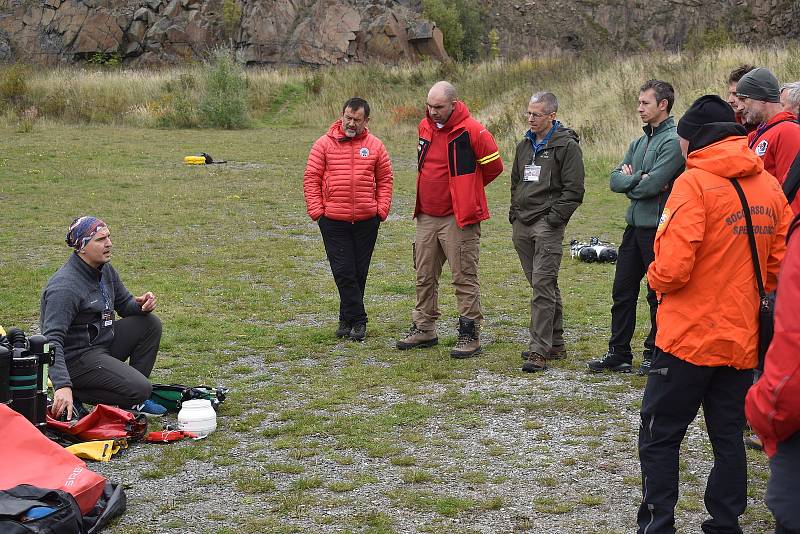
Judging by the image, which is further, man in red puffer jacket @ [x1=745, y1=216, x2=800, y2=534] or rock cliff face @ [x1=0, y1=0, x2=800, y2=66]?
rock cliff face @ [x1=0, y1=0, x2=800, y2=66]

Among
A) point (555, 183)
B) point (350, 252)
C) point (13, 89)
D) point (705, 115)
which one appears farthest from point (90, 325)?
point (13, 89)

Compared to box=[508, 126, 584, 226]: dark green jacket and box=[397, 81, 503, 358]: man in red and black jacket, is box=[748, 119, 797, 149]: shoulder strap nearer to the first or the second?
box=[508, 126, 584, 226]: dark green jacket

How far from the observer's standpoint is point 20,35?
164 feet

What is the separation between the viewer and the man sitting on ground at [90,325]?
247 inches

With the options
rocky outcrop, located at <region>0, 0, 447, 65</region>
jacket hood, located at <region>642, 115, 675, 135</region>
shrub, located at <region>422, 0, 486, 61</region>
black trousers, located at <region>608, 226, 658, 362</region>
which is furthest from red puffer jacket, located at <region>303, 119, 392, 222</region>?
shrub, located at <region>422, 0, 486, 61</region>

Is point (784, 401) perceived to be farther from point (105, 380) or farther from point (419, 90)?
point (419, 90)

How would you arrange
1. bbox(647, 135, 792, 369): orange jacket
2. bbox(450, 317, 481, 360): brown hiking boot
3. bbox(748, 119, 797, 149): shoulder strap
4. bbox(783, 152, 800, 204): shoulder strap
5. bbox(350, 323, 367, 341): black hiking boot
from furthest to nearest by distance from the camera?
bbox(350, 323, 367, 341): black hiking boot
bbox(450, 317, 481, 360): brown hiking boot
bbox(748, 119, 797, 149): shoulder strap
bbox(783, 152, 800, 204): shoulder strap
bbox(647, 135, 792, 369): orange jacket

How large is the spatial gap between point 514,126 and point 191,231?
42.0 ft

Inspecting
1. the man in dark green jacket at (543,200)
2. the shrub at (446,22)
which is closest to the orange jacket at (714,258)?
the man in dark green jacket at (543,200)

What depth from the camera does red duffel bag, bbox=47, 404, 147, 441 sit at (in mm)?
5957

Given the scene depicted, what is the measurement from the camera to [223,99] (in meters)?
31.8

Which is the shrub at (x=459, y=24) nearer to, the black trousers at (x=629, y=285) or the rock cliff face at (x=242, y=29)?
the rock cliff face at (x=242, y=29)

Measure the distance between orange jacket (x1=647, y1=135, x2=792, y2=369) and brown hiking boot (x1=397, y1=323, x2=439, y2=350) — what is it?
4.45 m

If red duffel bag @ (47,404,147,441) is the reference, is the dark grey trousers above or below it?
above
